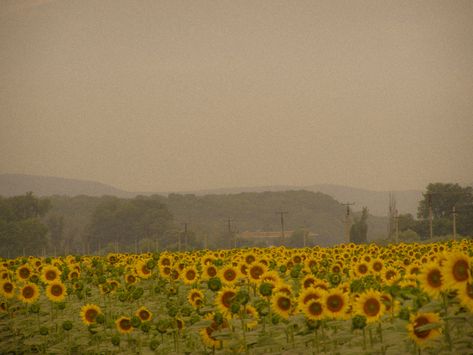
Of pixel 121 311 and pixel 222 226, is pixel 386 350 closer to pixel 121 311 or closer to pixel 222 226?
pixel 121 311

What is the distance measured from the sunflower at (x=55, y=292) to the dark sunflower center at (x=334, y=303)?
717 cm

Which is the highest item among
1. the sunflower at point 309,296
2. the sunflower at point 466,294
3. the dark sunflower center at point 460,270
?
the dark sunflower center at point 460,270

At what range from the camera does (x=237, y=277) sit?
36.9ft

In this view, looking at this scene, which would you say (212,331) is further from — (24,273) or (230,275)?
(24,273)

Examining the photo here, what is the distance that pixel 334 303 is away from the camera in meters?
8.55

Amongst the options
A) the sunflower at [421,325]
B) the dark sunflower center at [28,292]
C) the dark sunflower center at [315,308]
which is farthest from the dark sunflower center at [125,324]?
the sunflower at [421,325]

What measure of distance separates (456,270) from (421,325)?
2.67ft

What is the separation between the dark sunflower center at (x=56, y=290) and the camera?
13.7 metres

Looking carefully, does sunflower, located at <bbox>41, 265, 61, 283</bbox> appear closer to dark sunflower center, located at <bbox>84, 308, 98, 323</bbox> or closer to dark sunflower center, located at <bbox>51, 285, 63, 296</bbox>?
dark sunflower center, located at <bbox>51, 285, 63, 296</bbox>

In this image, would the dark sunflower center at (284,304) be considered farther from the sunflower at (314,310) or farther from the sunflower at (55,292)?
the sunflower at (55,292)

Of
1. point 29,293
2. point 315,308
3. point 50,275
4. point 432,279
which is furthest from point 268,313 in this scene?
point 50,275

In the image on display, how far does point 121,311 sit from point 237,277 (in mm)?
3722

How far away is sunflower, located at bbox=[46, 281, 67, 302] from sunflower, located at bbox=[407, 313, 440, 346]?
872 cm

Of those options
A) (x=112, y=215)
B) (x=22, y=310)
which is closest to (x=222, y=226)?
(x=112, y=215)
